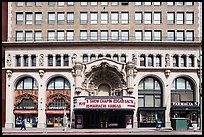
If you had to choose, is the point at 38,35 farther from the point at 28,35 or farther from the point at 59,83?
the point at 59,83

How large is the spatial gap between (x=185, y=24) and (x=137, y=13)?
8428 millimetres

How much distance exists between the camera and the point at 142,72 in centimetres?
6069

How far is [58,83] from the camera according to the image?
61.6 metres

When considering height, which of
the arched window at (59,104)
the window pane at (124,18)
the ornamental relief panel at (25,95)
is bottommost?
the arched window at (59,104)

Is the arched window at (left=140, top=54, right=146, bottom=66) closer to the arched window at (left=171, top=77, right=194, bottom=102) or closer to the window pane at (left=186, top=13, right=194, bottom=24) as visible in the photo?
the arched window at (left=171, top=77, right=194, bottom=102)

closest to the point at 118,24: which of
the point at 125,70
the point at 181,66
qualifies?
the point at 125,70

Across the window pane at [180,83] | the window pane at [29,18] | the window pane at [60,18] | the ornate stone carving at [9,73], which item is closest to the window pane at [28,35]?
the window pane at [29,18]

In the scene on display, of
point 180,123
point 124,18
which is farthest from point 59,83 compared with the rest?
point 180,123

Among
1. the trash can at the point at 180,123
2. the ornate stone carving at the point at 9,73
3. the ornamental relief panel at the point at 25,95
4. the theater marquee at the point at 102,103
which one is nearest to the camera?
the trash can at the point at 180,123

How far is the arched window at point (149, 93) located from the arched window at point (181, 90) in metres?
2.40

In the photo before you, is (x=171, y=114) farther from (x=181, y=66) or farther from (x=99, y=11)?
(x=99, y=11)

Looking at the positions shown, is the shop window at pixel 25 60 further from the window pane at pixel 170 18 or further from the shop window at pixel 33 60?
the window pane at pixel 170 18

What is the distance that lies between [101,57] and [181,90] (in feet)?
48.7

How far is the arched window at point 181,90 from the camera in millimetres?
61156
